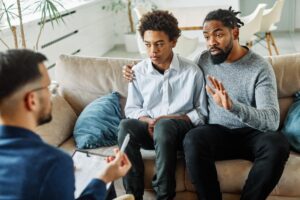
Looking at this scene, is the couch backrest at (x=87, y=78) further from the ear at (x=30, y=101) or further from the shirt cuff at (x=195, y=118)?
the ear at (x=30, y=101)

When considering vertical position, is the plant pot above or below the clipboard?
below

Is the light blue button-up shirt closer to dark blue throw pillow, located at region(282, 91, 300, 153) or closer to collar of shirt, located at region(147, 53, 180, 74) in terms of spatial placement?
collar of shirt, located at region(147, 53, 180, 74)

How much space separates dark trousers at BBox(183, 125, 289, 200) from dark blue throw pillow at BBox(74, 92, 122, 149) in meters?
0.52

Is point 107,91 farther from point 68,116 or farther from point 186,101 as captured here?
point 186,101

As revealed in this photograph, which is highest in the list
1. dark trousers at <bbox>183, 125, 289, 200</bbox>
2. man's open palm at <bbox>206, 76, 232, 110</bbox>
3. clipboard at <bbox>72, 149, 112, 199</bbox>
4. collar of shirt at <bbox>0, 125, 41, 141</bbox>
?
collar of shirt at <bbox>0, 125, 41, 141</bbox>

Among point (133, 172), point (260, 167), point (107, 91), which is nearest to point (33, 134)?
point (133, 172)

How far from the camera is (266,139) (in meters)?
1.88

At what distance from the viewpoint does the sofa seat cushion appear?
6.12 feet

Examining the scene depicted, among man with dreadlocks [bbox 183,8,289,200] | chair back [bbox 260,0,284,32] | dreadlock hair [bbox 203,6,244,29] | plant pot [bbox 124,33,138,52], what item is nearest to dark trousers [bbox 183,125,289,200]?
man with dreadlocks [bbox 183,8,289,200]

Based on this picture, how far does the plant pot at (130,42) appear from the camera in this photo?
5969 millimetres

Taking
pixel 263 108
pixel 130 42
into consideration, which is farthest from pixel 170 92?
pixel 130 42

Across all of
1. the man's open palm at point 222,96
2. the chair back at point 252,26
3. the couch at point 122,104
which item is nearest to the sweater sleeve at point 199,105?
the couch at point 122,104

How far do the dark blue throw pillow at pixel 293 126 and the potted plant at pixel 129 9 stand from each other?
4048 mm

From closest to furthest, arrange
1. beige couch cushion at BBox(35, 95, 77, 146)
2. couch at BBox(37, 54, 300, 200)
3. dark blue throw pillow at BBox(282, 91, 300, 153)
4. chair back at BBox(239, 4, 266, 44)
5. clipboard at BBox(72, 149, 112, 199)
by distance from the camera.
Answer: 1. clipboard at BBox(72, 149, 112, 199)
2. couch at BBox(37, 54, 300, 200)
3. dark blue throw pillow at BBox(282, 91, 300, 153)
4. beige couch cushion at BBox(35, 95, 77, 146)
5. chair back at BBox(239, 4, 266, 44)
